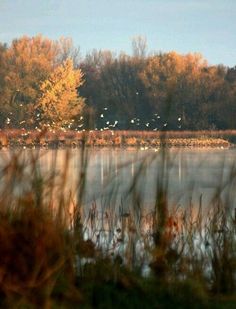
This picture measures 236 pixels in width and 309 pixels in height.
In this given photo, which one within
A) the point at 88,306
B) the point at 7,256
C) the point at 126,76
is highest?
the point at 126,76

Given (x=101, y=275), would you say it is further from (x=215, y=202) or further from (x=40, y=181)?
(x=215, y=202)

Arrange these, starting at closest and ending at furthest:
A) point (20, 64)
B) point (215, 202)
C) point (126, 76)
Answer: point (215, 202), point (20, 64), point (126, 76)

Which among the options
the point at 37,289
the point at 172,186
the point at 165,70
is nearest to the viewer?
the point at 37,289

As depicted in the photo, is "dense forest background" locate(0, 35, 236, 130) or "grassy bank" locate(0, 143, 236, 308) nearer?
"grassy bank" locate(0, 143, 236, 308)

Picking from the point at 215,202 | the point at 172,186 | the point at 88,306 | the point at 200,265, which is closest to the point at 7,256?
the point at 88,306

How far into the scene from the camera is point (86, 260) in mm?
3789

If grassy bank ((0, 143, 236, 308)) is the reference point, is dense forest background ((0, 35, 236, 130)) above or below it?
above

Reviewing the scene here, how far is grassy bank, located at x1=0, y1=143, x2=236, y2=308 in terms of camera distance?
3.24 metres

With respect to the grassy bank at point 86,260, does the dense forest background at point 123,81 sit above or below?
above

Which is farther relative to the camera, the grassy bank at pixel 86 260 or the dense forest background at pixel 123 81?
the dense forest background at pixel 123 81

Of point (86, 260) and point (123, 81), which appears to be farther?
point (123, 81)

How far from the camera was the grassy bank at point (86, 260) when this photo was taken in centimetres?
324

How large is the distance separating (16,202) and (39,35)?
3961cm

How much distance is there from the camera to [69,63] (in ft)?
126
